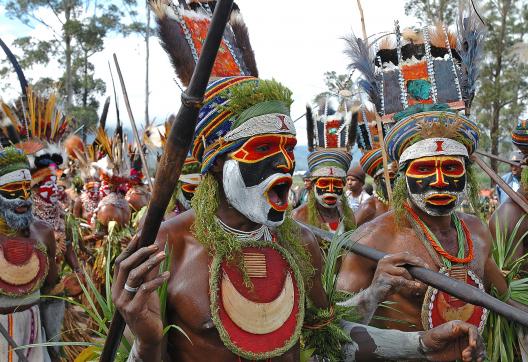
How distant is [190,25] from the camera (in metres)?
2.90

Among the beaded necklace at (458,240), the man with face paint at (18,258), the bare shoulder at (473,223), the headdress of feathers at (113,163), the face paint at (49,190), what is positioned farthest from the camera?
the headdress of feathers at (113,163)

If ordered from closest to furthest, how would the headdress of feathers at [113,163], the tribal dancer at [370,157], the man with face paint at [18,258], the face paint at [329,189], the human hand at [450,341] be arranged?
the human hand at [450,341] < the man with face paint at [18,258] < the tribal dancer at [370,157] < the face paint at [329,189] < the headdress of feathers at [113,163]

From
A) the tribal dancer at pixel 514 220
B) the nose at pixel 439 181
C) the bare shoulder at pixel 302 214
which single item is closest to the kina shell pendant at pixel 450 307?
the nose at pixel 439 181

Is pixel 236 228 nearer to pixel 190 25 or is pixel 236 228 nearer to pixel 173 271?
pixel 173 271

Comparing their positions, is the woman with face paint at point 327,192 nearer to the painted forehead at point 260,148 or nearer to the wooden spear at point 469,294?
the wooden spear at point 469,294

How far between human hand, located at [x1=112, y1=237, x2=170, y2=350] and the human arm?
1.23 m

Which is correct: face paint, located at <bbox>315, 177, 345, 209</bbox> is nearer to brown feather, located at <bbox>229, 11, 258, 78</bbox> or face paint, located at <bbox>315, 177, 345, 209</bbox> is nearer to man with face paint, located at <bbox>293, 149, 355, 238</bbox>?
man with face paint, located at <bbox>293, 149, 355, 238</bbox>

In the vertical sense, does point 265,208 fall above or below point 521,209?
above

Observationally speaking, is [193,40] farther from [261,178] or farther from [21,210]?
[21,210]

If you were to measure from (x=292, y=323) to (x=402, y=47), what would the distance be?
8.71 ft

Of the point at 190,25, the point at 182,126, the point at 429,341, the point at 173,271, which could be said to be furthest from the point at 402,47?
the point at 182,126

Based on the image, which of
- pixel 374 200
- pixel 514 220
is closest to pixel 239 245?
pixel 514 220

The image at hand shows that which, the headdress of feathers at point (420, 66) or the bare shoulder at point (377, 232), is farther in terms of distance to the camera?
the headdress of feathers at point (420, 66)

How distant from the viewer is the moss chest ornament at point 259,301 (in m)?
2.54
